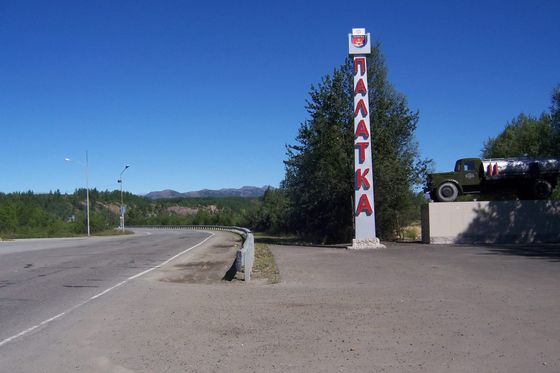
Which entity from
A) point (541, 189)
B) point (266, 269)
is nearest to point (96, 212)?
point (541, 189)

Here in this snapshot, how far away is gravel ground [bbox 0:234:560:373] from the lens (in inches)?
262

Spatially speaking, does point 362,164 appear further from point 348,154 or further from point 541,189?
point 541,189

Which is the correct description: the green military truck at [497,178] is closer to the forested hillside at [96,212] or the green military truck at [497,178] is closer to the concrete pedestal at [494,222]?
the concrete pedestal at [494,222]

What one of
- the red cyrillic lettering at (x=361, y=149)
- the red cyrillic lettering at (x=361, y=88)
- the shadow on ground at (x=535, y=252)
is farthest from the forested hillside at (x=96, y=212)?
the shadow on ground at (x=535, y=252)

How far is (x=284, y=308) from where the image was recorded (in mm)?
10492

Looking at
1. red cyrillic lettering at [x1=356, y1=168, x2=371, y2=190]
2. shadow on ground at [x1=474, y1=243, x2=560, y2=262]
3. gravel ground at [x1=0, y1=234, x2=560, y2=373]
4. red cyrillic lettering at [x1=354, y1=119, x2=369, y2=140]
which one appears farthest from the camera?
red cyrillic lettering at [x1=356, y1=168, x2=371, y2=190]

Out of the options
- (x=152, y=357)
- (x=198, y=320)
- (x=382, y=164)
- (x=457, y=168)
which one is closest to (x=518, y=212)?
(x=457, y=168)

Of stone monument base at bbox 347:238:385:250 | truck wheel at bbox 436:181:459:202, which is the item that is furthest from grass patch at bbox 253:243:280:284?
truck wheel at bbox 436:181:459:202

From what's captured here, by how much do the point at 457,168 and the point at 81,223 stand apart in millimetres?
60815

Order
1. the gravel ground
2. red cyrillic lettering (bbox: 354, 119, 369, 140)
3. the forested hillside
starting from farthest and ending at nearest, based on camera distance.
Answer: the forested hillside < red cyrillic lettering (bbox: 354, 119, 369, 140) < the gravel ground

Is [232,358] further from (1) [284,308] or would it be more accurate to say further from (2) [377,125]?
(2) [377,125]

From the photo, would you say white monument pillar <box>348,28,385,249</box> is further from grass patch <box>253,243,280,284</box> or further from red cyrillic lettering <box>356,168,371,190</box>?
grass patch <box>253,243,280,284</box>

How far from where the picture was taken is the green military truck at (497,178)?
28.2 meters

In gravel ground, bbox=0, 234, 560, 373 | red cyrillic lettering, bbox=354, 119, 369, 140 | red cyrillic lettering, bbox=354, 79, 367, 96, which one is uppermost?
red cyrillic lettering, bbox=354, 79, 367, 96
